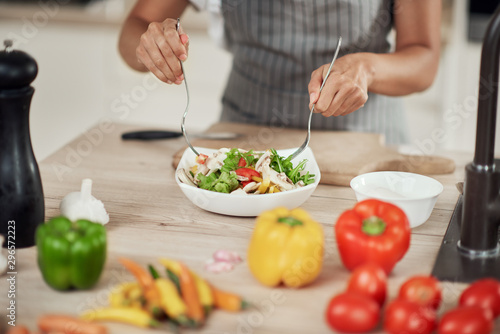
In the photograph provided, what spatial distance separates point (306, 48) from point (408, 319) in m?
1.10

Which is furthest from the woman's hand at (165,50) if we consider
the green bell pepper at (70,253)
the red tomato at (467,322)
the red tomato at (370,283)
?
the red tomato at (467,322)

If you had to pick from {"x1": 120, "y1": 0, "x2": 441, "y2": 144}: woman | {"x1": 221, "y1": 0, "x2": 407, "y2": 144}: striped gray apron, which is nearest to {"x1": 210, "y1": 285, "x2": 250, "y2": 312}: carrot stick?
{"x1": 120, "y1": 0, "x2": 441, "y2": 144}: woman

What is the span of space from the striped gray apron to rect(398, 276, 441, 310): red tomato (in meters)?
0.97

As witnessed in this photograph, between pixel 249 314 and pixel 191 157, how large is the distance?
0.56 meters

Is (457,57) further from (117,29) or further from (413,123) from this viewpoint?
(117,29)

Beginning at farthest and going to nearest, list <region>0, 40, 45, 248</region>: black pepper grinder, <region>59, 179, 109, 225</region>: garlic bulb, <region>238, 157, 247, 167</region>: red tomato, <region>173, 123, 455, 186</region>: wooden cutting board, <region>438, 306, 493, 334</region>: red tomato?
<region>173, 123, 455, 186</region>: wooden cutting board < <region>238, 157, 247, 167</region>: red tomato < <region>59, 179, 109, 225</region>: garlic bulb < <region>0, 40, 45, 248</region>: black pepper grinder < <region>438, 306, 493, 334</region>: red tomato

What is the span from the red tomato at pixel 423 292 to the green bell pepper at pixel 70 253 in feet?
1.52

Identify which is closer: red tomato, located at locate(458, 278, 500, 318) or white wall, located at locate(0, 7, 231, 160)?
red tomato, located at locate(458, 278, 500, 318)

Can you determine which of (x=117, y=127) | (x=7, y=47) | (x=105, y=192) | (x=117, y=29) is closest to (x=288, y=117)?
(x=117, y=127)

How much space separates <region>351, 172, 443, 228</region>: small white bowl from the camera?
3.87ft

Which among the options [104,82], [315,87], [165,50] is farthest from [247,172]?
[104,82]

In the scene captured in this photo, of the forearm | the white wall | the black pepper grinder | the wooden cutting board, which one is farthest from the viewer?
the white wall

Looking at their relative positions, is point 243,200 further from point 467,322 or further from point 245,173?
point 467,322

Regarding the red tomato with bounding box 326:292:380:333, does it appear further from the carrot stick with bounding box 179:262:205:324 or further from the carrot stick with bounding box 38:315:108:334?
the carrot stick with bounding box 38:315:108:334
